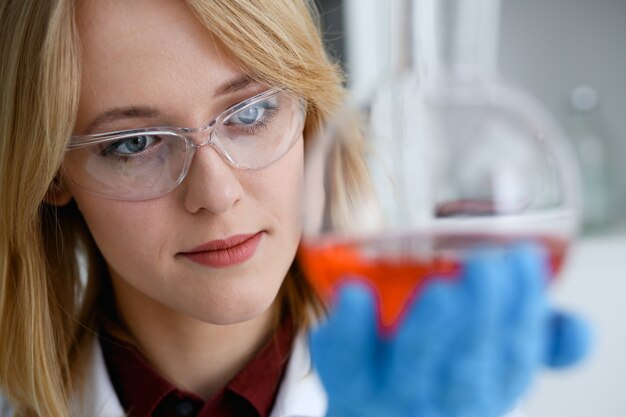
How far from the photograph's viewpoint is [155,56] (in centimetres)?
108

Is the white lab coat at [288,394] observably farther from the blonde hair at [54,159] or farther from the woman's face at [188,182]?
the woman's face at [188,182]

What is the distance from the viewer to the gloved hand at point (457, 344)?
26.5 inches

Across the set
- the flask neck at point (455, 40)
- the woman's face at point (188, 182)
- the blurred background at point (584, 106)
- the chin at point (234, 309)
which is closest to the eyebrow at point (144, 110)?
the woman's face at point (188, 182)

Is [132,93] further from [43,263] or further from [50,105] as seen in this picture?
[43,263]

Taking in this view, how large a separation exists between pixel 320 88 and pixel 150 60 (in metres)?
0.27

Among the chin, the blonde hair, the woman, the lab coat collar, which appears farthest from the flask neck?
the lab coat collar

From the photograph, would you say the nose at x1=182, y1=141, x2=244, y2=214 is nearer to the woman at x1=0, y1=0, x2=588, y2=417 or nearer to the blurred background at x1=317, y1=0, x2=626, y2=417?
the woman at x1=0, y1=0, x2=588, y2=417

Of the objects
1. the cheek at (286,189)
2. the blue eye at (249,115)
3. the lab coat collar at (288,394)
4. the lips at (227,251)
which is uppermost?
the blue eye at (249,115)

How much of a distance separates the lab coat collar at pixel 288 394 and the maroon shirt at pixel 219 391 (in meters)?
0.02

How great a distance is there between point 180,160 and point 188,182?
0.12 ft

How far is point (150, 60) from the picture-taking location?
108cm

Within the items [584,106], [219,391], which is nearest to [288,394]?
[219,391]

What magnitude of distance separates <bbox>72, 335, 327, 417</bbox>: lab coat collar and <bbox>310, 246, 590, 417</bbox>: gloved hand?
0.61 meters

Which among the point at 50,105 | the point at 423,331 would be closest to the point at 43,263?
the point at 50,105
